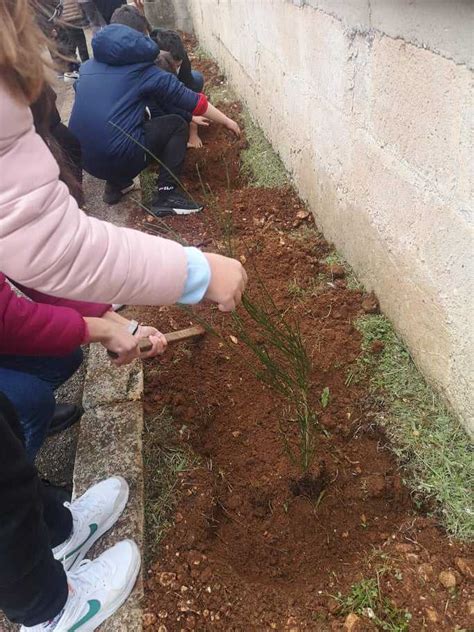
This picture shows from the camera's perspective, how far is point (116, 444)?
1.96 metres

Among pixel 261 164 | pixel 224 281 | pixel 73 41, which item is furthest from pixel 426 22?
pixel 73 41

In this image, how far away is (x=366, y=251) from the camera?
93.4 inches

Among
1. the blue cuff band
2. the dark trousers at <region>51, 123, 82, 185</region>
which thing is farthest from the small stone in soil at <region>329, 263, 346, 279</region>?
the dark trousers at <region>51, 123, 82, 185</region>

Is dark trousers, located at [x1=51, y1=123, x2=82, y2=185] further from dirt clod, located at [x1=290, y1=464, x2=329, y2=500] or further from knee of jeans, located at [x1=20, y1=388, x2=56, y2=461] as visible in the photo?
dirt clod, located at [x1=290, y1=464, x2=329, y2=500]

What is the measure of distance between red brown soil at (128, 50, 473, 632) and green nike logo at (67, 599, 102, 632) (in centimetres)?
15

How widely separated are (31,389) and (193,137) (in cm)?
287

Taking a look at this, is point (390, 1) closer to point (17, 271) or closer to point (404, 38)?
point (404, 38)

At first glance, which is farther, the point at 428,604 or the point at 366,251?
the point at 366,251

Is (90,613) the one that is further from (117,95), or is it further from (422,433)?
(117,95)

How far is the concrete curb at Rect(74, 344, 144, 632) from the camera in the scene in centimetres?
156

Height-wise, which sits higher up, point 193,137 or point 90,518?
point 193,137

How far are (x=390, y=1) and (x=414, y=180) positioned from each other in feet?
1.94

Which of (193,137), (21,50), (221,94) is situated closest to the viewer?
(21,50)

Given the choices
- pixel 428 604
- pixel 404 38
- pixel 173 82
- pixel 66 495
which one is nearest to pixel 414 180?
pixel 404 38
